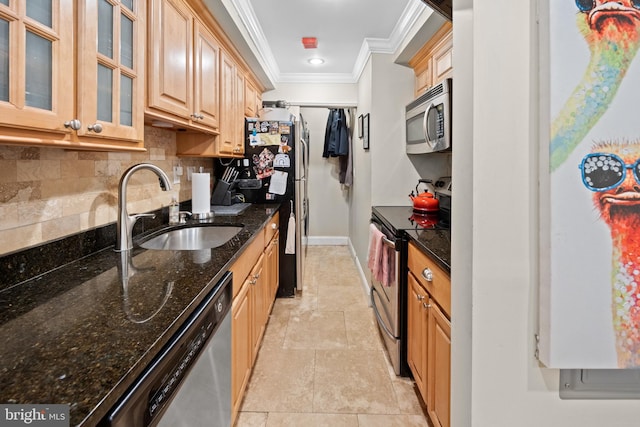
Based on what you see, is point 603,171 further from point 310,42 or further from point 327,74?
point 327,74

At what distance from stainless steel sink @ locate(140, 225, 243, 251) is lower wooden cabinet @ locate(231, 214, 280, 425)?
0.22 meters

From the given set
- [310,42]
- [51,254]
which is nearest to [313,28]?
[310,42]

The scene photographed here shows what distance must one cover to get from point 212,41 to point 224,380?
6.86 ft

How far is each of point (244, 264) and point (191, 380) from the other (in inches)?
32.4

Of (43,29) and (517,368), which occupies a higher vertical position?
(43,29)

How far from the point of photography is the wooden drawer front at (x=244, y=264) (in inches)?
61.6

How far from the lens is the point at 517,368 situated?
0.85 metres

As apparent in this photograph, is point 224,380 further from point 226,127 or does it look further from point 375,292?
point 226,127

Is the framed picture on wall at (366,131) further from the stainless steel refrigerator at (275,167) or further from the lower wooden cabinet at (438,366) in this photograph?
the lower wooden cabinet at (438,366)

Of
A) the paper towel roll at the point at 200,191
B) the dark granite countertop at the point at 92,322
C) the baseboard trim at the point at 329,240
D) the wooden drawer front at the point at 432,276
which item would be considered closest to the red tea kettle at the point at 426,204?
the wooden drawer front at the point at 432,276

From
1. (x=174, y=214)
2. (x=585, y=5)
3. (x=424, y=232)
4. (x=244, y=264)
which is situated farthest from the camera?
(x=174, y=214)

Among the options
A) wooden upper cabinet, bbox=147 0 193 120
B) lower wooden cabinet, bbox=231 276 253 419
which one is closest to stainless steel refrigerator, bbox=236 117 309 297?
wooden upper cabinet, bbox=147 0 193 120

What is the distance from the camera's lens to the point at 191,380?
94cm

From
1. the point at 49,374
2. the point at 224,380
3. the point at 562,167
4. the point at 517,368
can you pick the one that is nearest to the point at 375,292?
the point at 224,380
